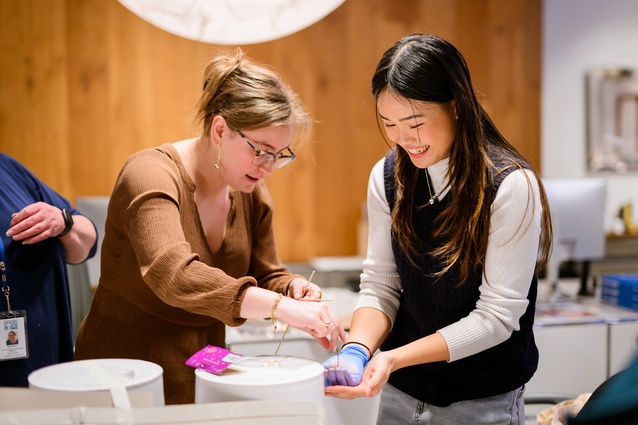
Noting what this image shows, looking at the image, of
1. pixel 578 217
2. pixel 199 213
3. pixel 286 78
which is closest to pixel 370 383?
pixel 199 213

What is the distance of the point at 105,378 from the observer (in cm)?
100

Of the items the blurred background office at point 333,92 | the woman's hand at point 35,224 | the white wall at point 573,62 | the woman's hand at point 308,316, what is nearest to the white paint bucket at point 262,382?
the woman's hand at point 308,316

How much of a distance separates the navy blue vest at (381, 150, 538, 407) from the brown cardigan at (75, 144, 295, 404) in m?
0.32

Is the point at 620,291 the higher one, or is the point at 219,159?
the point at 219,159

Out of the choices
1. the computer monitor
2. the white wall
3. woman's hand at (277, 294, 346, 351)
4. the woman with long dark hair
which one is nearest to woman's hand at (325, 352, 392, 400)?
the woman with long dark hair

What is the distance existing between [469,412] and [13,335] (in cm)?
96

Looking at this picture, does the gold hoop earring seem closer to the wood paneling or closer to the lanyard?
the lanyard

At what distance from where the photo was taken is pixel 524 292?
54.5 inches

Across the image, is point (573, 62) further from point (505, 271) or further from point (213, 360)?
point (213, 360)

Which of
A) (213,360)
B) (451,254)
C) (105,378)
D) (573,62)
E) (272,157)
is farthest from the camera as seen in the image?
(573,62)

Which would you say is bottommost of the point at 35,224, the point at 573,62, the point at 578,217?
the point at 578,217

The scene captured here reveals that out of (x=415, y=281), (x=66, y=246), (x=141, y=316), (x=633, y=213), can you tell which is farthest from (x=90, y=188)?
(x=633, y=213)

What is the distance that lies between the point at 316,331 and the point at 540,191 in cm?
54

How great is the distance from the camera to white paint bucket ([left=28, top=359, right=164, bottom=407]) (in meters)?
0.96
